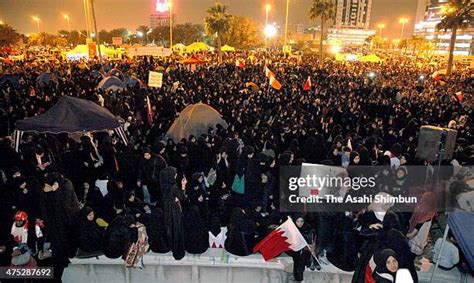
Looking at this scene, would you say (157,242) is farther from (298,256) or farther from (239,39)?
(239,39)

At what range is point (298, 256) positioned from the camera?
18.5 ft

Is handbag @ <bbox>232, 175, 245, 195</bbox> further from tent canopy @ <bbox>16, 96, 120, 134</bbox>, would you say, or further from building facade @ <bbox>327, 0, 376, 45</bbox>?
building facade @ <bbox>327, 0, 376, 45</bbox>

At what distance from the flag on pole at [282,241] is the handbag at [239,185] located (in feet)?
6.75

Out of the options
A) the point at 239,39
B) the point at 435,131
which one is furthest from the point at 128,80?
the point at 239,39

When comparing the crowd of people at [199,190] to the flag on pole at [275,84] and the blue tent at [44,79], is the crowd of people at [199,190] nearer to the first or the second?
the flag on pole at [275,84]

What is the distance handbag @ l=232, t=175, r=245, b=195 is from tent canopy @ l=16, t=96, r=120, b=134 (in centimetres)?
387

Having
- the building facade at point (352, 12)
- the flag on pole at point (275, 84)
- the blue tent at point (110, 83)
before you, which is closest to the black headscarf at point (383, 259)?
the flag on pole at point (275, 84)

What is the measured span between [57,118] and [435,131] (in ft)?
29.1

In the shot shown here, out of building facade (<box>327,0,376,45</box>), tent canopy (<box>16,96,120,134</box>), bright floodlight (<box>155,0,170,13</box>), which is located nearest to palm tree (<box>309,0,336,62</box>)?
bright floodlight (<box>155,0,170,13</box>)

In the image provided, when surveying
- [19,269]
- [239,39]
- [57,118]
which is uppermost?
[239,39]

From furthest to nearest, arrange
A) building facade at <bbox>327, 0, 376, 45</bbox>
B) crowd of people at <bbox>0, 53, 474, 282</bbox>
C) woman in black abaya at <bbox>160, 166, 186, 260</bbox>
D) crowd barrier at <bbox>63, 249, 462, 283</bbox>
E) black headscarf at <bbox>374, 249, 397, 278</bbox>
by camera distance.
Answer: building facade at <bbox>327, 0, 376, 45</bbox>
crowd barrier at <bbox>63, 249, 462, 283</bbox>
woman in black abaya at <bbox>160, 166, 186, 260</bbox>
crowd of people at <bbox>0, 53, 474, 282</bbox>
black headscarf at <bbox>374, 249, 397, 278</bbox>

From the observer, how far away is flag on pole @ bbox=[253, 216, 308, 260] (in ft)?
17.4

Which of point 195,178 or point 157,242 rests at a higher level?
point 195,178

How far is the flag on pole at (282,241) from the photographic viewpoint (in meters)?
5.31
